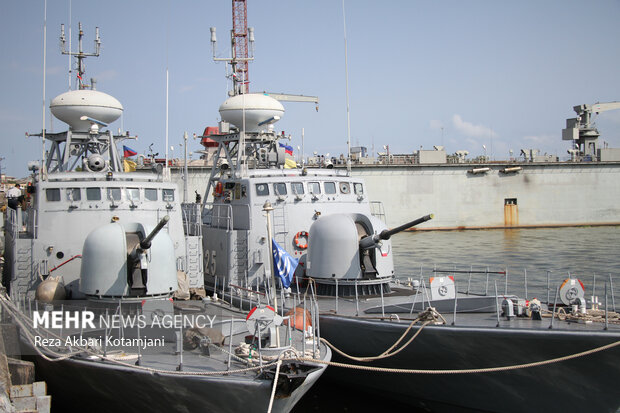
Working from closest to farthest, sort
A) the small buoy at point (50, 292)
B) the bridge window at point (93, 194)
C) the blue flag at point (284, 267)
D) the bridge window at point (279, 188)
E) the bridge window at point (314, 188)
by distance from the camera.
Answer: the small buoy at point (50, 292) → the blue flag at point (284, 267) → the bridge window at point (93, 194) → the bridge window at point (279, 188) → the bridge window at point (314, 188)

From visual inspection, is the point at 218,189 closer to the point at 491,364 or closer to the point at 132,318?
the point at 132,318

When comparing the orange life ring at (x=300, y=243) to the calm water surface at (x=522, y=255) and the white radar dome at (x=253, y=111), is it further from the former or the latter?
the calm water surface at (x=522, y=255)

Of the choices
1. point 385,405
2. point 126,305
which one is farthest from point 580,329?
point 126,305

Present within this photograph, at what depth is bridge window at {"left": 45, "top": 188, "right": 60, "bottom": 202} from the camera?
15.0m

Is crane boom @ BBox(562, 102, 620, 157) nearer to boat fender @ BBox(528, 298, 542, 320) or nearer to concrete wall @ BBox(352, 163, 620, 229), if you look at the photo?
concrete wall @ BBox(352, 163, 620, 229)

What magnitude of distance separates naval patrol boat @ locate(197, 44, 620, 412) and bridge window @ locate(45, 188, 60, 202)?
4.52 meters

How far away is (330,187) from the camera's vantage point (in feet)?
60.0

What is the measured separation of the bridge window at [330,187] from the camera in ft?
59.8

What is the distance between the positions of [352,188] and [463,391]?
7.49 meters

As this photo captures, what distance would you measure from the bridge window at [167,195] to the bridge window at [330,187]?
4.49 m

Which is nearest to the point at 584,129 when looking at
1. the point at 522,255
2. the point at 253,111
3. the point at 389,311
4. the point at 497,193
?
the point at 497,193

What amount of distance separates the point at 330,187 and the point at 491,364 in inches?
304

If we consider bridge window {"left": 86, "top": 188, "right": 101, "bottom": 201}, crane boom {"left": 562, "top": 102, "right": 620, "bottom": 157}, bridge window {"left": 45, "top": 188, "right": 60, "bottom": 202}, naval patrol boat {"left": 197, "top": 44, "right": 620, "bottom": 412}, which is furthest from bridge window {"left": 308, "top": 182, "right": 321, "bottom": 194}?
crane boom {"left": 562, "top": 102, "right": 620, "bottom": 157}

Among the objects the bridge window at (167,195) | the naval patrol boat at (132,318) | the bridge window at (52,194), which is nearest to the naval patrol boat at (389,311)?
the naval patrol boat at (132,318)
